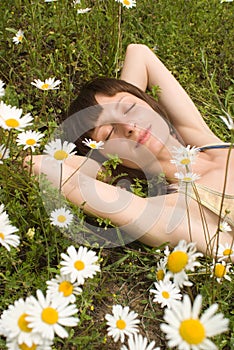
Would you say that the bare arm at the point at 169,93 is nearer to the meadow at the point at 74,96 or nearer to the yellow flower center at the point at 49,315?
the meadow at the point at 74,96

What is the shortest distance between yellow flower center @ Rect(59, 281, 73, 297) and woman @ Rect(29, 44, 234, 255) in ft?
1.96

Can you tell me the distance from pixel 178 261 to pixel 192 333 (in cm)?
34

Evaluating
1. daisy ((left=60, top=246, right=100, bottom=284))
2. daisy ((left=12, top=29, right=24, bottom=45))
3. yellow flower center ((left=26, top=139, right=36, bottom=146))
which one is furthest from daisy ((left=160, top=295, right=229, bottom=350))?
daisy ((left=12, top=29, right=24, bottom=45))

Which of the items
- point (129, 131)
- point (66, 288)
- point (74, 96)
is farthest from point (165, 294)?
point (74, 96)

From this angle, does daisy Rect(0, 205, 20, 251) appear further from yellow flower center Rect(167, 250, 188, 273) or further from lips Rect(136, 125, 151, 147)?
lips Rect(136, 125, 151, 147)

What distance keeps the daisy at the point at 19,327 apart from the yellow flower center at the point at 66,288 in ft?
0.40

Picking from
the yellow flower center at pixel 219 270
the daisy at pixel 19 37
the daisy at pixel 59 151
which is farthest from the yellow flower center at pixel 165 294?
the daisy at pixel 19 37

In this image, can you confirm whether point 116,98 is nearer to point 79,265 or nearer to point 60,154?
point 60,154

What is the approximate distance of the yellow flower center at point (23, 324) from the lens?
1219mm

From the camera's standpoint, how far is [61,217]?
1.91m

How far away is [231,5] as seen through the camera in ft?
12.0

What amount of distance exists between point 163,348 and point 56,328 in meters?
0.88

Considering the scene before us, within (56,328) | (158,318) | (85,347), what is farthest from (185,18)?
(56,328)

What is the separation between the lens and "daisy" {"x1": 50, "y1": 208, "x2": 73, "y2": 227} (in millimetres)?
1896
